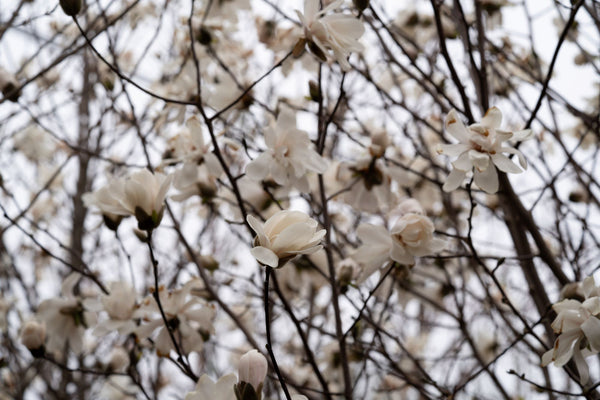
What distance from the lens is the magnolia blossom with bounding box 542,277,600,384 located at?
0.79m

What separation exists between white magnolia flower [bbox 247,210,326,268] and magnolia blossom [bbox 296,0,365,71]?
396mm

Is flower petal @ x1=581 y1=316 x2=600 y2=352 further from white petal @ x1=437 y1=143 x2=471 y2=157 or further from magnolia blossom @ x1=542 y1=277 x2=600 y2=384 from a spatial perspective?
white petal @ x1=437 y1=143 x2=471 y2=157

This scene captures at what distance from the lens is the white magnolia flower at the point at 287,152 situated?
107 centimetres

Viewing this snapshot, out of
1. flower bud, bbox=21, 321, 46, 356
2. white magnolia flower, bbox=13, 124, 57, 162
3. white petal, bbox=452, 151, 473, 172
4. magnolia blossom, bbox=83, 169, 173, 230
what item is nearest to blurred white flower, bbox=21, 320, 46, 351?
flower bud, bbox=21, 321, 46, 356

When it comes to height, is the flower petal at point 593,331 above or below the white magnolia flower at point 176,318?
below

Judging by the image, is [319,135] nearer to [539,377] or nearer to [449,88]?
[449,88]

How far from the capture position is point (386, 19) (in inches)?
58.6

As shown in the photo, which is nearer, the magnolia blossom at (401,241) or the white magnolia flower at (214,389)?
the white magnolia flower at (214,389)

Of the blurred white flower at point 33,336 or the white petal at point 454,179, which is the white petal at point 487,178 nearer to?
the white petal at point 454,179

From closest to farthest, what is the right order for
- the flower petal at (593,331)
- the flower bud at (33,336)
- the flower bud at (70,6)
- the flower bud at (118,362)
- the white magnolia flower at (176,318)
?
the flower petal at (593,331) < the flower bud at (70,6) < the white magnolia flower at (176,318) < the flower bud at (33,336) < the flower bud at (118,362)

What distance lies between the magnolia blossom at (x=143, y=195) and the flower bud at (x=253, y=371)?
353mm

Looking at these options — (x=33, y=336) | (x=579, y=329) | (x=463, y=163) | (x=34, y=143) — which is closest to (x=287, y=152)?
(x=463, y=163)

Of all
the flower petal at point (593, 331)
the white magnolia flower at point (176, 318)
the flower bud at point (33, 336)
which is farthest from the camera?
the flower bud at point (33, 336)

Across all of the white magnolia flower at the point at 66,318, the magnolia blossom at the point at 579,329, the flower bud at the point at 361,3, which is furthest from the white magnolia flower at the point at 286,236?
the white magnolia flower at the point at 66,318
